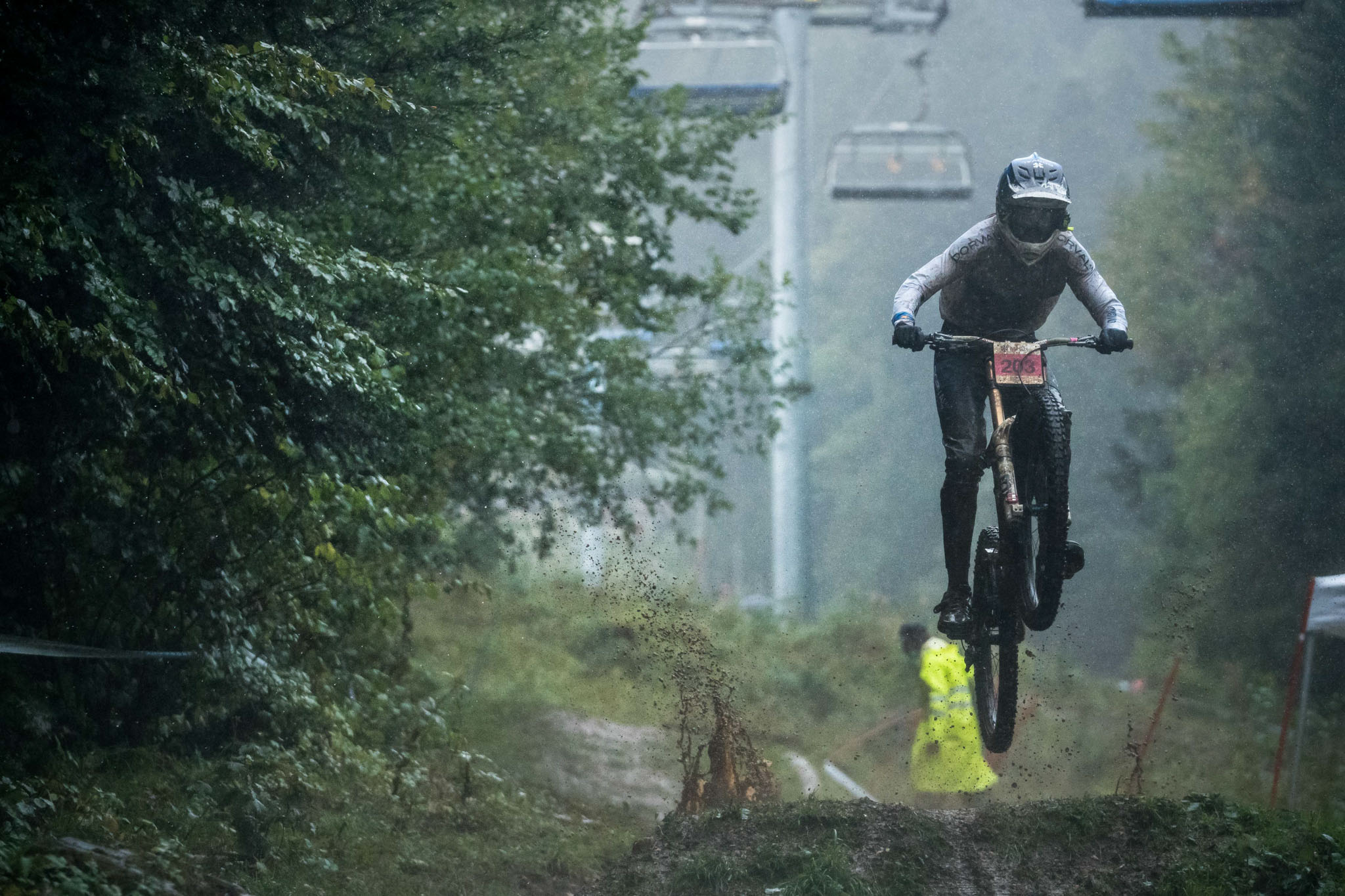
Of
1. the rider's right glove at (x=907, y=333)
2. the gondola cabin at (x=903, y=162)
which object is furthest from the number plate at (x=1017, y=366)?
the gondola cabin at (x=903, y=162)

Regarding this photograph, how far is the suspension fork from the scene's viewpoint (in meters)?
7.52

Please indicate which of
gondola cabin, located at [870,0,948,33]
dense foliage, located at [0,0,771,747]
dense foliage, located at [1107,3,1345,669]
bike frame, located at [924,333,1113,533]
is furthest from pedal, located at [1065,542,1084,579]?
gondola cabin, located at [870,0,948,33]

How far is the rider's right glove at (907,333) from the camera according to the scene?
24.2 ft

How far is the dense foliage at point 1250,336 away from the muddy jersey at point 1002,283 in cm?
1038

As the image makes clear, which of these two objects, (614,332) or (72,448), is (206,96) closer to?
(72,448)

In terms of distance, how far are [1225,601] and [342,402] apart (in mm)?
16165

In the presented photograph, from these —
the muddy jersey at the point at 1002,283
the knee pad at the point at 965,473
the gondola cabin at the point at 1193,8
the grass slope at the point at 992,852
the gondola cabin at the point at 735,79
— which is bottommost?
the grass slope at the point at 992,852

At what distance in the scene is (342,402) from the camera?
8172 millimetres

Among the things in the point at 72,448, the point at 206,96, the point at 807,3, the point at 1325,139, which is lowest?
the point at 72,448

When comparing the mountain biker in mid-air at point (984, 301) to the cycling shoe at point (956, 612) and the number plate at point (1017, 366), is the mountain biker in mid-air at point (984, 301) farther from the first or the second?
the number plate at point (1017, 366)

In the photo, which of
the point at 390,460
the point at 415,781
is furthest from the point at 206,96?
the point at 415,781

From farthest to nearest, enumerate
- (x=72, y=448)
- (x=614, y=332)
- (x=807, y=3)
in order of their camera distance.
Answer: (x=807, y=3), (x=614, y=332), (x=72, y=448)

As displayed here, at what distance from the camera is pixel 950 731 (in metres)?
11.6

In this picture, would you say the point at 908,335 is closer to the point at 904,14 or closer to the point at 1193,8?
the point at 1193,8
